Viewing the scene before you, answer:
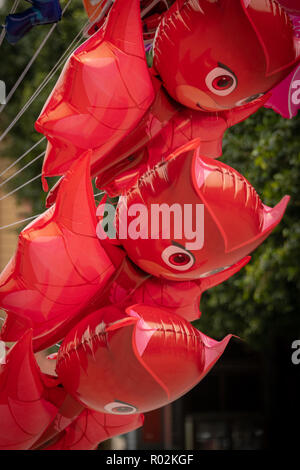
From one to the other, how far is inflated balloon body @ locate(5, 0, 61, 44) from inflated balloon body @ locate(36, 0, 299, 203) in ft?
0.29

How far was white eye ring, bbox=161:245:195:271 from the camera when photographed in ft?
2.76

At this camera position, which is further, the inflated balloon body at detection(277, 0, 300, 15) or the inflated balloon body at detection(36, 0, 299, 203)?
the inflated balloon body at detection(277, 0, 300, 15)

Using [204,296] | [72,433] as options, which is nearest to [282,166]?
[204,296]

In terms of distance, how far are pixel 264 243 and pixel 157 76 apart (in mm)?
2449

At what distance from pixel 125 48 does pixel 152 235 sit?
292 mm

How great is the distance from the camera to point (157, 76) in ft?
3.17

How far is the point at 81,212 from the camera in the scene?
90cm

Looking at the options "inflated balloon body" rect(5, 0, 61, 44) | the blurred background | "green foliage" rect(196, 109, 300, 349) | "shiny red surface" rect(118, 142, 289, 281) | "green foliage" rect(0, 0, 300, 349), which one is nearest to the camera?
"shiny red surface" rect(118, 142, 289, 281)

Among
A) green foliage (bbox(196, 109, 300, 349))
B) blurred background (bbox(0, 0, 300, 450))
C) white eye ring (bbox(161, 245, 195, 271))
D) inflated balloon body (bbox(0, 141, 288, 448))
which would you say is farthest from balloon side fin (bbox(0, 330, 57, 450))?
green foliage (bbox(196, 109, 300, 349))

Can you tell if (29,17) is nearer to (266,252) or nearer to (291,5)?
(291,5)

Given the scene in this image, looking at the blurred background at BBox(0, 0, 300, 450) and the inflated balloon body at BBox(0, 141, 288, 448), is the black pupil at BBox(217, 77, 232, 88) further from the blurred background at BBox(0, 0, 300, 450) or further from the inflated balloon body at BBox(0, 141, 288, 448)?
→ the blurred background at BBox(0, 0, 300, 450)

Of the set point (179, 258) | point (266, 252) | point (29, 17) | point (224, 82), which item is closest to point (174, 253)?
point (179, 258)
